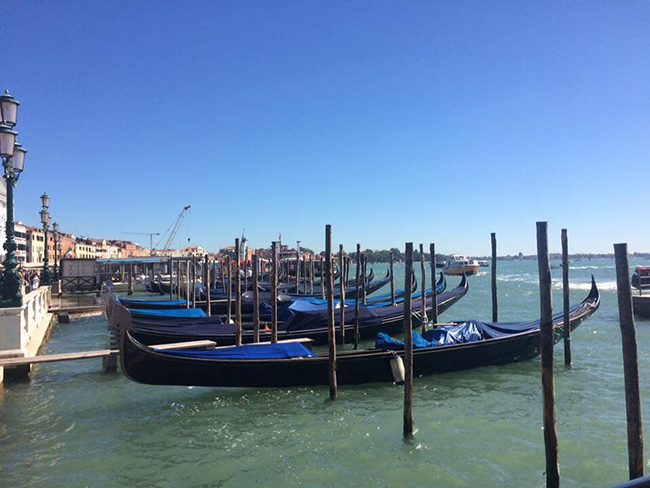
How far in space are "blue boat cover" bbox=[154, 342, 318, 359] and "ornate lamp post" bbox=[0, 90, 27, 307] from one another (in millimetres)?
2290

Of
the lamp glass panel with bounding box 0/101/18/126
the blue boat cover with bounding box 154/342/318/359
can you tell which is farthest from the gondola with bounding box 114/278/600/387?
the lamp glass panel with bounding box 0/101/18/126

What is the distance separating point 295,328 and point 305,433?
5118 millimetres

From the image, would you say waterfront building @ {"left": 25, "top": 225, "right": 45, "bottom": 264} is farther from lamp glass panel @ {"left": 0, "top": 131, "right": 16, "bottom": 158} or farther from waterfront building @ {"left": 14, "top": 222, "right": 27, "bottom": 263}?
lamp glass panel @ {"left": 0, "top": 131, "right": 16, "bottom": 158}

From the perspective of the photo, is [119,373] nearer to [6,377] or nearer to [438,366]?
[6,377]

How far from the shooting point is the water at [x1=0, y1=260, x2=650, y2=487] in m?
4.50

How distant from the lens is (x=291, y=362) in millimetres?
6926

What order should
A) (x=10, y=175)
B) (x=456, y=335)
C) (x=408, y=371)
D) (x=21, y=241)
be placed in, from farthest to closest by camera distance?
1. (x=21, y=241)
2. (x=456, y=335)
3. (x=10, y=175)
4. (x=408, y=371)

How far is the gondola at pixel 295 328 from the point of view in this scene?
922 cm

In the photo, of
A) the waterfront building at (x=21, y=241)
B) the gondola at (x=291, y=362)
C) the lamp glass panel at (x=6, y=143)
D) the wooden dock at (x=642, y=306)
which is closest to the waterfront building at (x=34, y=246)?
the waterfront building at (x=21, y=241)

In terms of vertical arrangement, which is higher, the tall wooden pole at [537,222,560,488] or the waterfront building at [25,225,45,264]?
the waterfront building at [25,225,45,264]

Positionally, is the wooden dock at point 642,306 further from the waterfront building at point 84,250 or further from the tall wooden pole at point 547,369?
the waterfront building at point 84,250

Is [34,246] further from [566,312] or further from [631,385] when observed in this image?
[631,385]

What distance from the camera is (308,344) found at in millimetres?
10398

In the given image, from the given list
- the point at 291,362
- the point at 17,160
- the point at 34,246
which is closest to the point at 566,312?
the point at 291,362
